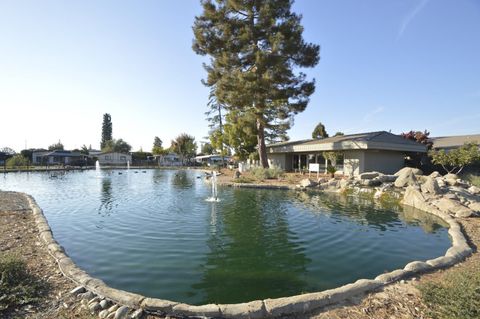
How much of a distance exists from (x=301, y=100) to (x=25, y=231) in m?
20.4

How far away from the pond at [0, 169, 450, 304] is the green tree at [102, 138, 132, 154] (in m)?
67.5

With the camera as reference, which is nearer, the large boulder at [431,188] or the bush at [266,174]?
the large boulder at [431,188]

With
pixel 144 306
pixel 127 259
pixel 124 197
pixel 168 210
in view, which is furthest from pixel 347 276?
pixel 124 197

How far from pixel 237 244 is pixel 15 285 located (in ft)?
14.3

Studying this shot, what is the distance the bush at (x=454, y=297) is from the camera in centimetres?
336

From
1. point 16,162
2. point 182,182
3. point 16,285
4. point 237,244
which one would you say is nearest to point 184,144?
point 16,162

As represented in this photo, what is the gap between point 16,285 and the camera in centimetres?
416

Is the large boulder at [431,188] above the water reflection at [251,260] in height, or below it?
above

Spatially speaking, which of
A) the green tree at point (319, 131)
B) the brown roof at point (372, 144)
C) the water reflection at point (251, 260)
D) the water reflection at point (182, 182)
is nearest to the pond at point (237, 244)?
the water reflection at point (251, 260)

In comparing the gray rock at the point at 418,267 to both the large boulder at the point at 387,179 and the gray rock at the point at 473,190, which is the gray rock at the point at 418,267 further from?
the large boulder at the point at 387,179

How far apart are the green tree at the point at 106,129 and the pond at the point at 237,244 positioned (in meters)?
76.0

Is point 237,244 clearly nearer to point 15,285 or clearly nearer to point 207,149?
point 15,285

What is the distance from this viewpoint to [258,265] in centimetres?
587

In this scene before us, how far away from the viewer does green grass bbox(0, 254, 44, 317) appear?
3770 mm
